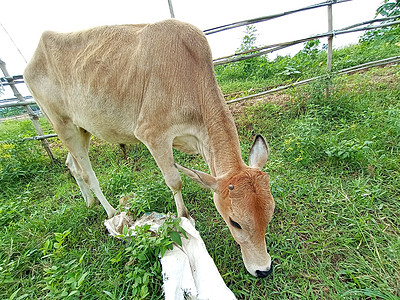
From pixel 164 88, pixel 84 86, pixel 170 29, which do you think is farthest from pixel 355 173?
pixel 84 86

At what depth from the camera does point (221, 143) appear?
191 centimetres

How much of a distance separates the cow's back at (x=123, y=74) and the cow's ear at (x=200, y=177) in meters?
0.68

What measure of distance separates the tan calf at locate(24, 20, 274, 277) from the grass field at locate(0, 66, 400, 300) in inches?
16.4

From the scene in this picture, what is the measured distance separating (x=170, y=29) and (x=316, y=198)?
8.43 ft

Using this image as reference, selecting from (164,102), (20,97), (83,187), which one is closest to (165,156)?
(164,102)

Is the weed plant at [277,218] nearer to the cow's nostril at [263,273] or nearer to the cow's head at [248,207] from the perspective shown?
the cow's nostril at [263,273]

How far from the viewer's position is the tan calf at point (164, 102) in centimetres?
161

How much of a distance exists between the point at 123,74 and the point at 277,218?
2374 mm

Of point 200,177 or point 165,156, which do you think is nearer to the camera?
point 200,177

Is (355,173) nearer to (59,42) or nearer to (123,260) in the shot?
(123,260)

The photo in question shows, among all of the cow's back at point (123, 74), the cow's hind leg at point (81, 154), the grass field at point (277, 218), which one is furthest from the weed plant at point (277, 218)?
the cow's back at point (123, 74)

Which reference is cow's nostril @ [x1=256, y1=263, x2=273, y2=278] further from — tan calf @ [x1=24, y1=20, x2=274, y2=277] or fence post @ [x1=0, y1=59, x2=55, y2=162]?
fence post @ [x1=0, y1=59, x2=55, y2=162]

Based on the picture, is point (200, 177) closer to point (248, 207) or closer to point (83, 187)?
point (248, 207)

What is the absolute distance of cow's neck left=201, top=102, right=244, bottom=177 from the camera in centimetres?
183
